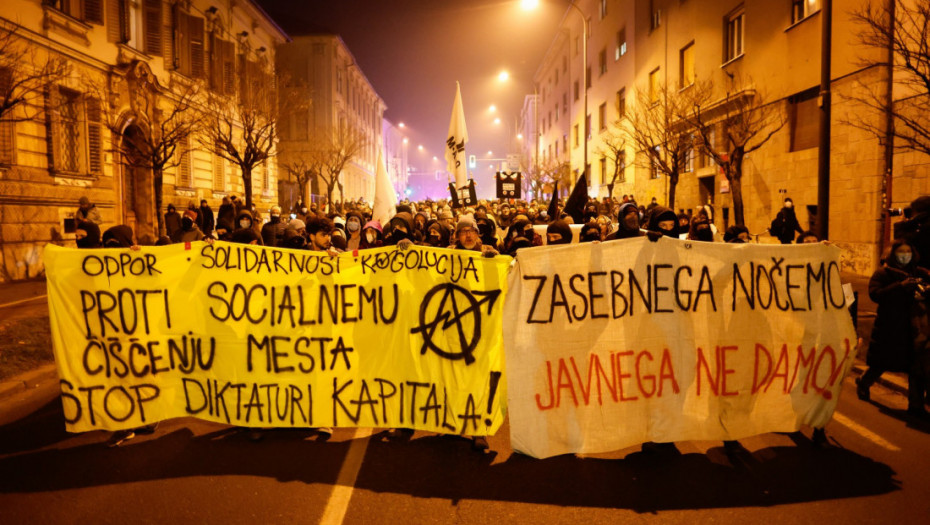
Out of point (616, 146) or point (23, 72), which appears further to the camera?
point (616, 146)

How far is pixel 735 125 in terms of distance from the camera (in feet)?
53.1

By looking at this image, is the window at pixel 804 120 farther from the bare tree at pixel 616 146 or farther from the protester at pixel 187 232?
the protester at pixel 187 232

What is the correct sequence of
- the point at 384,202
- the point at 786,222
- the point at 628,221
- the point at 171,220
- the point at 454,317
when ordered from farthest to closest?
1. the point at 171,220
2. the point at 786,222
3. the point at 384,202
4. the point at 628,221
5. the point at 454,317

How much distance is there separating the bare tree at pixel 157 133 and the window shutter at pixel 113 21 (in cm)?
165

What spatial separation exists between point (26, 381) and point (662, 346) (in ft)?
21.5

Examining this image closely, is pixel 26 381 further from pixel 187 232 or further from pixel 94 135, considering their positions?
pixel 94 135

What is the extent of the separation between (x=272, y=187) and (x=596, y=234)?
2829cm

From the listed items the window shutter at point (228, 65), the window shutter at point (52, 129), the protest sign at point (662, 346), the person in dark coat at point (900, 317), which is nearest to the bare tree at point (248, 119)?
the window shutter at point (228, 65)

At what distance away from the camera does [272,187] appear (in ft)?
104

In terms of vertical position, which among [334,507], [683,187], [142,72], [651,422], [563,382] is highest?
[142,72]

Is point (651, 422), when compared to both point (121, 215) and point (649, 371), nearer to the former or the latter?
point (649, 371)

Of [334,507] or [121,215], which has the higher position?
[121,215]

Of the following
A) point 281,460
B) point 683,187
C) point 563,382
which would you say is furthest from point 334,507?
point 683,187

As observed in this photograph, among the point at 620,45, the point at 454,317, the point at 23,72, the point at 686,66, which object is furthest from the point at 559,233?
the point at 620,45
